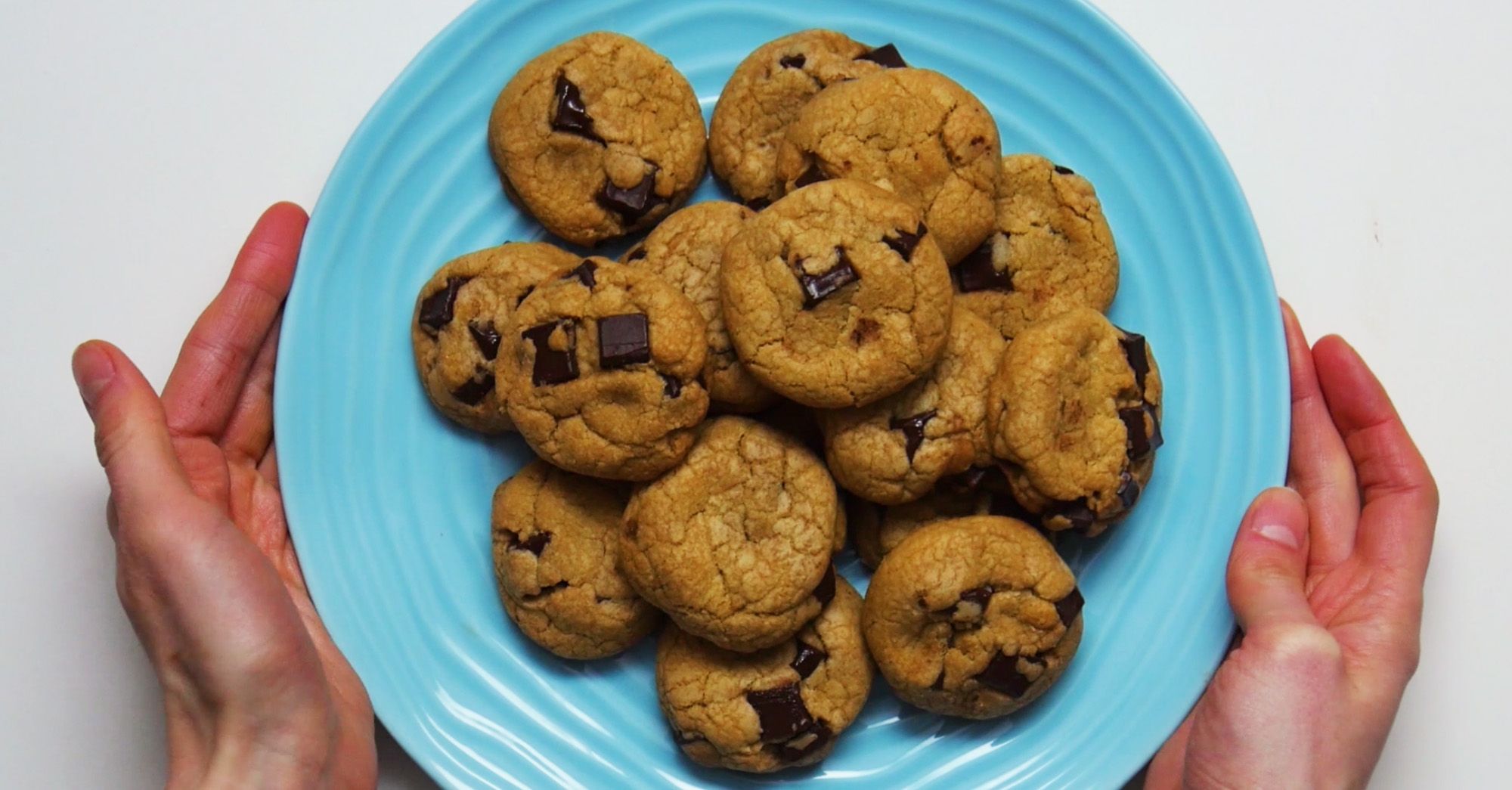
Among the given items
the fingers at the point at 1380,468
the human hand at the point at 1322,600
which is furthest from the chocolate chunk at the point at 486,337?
the fingers at the point at 1380,468

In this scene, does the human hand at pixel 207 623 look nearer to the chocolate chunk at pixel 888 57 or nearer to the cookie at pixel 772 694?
the cookie at pixel 772 694

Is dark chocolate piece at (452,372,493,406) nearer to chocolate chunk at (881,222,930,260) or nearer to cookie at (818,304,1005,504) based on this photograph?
cookie at (818,304,1005,504)

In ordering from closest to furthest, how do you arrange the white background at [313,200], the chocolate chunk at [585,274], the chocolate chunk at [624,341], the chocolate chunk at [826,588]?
the chocolate chunk at [624,341] → the chocolate chunk at [585,274] → the chocolate chunk at [826,588] → the white background at [313,200]

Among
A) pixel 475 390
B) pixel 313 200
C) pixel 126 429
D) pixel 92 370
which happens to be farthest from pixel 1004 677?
pixel 313 200

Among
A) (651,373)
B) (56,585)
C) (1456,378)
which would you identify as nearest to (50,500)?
(56,585)

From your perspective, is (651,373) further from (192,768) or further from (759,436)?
(192,768)

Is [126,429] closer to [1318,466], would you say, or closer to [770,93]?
[770,93]
